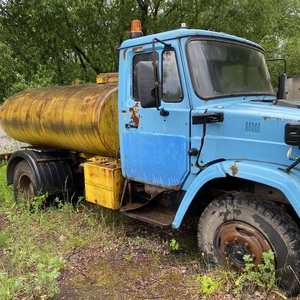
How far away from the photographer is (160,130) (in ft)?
12.3

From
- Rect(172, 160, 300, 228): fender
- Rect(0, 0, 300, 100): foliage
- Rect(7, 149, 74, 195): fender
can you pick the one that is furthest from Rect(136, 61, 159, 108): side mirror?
Rect(0, 0, 300, 100): foliage

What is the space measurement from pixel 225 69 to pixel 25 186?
379cm

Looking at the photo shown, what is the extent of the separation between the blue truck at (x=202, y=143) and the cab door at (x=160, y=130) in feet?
0.03

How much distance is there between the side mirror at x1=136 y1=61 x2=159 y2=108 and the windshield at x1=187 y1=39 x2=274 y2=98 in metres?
0.39

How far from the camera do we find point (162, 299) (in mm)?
3201

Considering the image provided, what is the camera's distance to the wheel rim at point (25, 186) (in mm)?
5652

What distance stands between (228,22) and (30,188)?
949 centimetres

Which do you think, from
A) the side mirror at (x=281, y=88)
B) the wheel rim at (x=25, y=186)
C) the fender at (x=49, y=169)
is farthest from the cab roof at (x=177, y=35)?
the wheel rim at (x=25, y=186)

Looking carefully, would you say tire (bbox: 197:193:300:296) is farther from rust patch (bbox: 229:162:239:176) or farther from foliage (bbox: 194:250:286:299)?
rust patch (bbox: 229:162:239:176)

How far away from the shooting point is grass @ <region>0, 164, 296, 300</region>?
313 cm

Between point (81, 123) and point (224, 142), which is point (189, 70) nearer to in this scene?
point (224, 142)

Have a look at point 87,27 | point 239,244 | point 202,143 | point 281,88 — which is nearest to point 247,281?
point 239,244

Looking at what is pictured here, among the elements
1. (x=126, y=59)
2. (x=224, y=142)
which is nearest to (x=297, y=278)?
(x=224, y=142)

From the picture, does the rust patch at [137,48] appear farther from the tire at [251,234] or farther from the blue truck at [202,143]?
the tire at [251,234]
